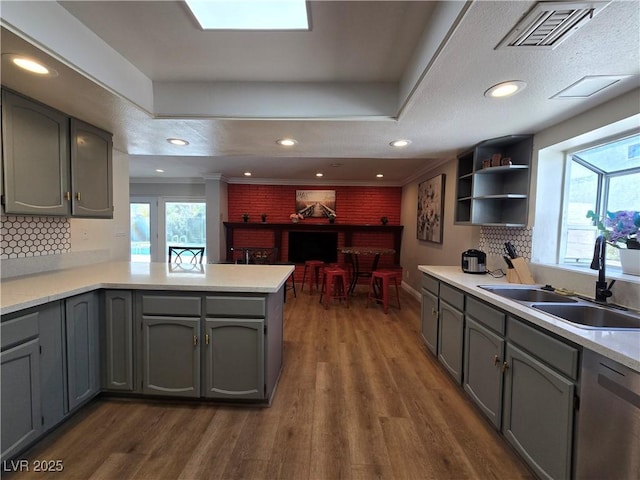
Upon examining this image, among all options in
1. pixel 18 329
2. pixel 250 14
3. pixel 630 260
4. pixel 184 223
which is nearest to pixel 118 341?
pixel 18 329

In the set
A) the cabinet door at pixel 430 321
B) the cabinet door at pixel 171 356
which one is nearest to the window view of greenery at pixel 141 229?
the cabinet door at pixel 171 356

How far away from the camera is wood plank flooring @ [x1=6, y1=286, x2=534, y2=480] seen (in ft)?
4.68

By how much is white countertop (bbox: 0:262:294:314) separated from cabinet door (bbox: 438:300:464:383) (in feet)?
4.47

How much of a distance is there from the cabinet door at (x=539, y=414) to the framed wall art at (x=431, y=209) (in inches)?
106

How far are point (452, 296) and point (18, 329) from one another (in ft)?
8.85

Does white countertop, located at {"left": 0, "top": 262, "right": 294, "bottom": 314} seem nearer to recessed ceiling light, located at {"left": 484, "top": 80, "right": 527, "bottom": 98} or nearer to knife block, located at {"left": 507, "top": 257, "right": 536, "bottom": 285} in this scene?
recessed ceiling light, located at {"left": 484, "top": 80, "right": 527, "bottom": 98}

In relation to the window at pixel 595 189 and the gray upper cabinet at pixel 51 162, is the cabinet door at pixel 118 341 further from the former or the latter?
the window at pixel 595 189

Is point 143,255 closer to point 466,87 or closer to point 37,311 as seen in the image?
point 37,311

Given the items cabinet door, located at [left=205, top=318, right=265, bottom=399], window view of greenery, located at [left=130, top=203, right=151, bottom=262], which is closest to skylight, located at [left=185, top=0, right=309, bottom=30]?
cabinet door, located at [left=205, top=318, right=265, bottom=399]

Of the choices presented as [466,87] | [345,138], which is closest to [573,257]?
[466,87]

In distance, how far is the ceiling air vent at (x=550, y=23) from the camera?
3.14ft

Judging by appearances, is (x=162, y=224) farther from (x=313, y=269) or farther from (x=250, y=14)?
(x=250, y=14)

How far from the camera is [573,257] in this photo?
220cm

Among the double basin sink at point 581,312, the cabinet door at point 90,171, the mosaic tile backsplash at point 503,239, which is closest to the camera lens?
the double basin sink at point 581,312
